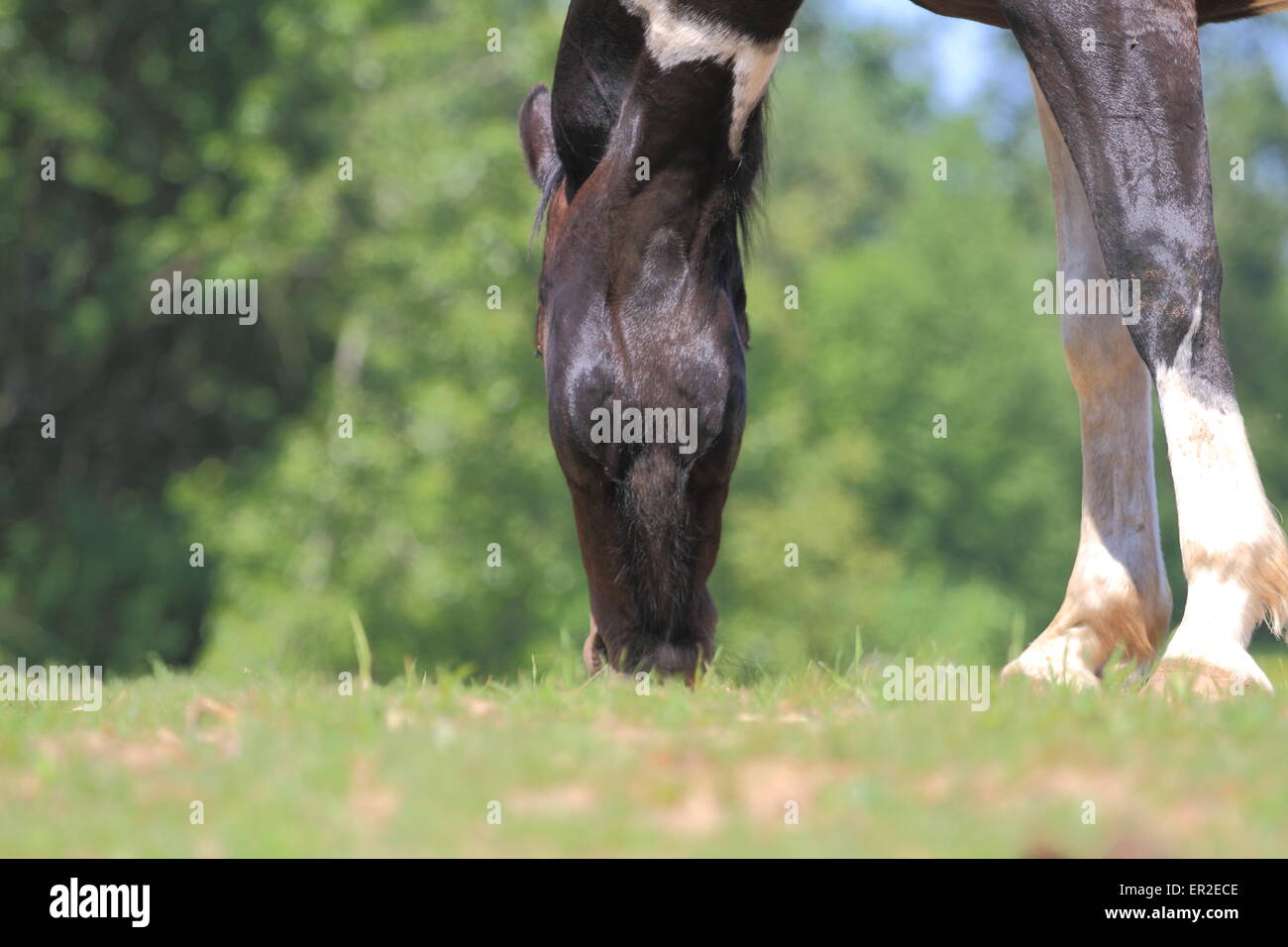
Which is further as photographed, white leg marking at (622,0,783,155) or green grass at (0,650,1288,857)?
white leg marking at (622,0,783,155)

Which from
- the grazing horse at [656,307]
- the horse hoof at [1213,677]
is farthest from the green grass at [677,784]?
the grazing horse at [656,307]

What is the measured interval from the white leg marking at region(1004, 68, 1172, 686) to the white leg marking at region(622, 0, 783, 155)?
0.84 meters

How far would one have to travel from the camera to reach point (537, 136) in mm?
5289

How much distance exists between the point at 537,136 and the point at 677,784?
3108mm

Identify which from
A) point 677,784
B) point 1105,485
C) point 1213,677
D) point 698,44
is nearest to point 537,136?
point 698,44

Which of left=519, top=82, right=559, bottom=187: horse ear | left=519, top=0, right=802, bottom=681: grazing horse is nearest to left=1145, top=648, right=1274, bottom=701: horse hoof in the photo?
left=519, top=0, right=802, bottom=681: grazing horse

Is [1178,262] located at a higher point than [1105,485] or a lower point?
higher

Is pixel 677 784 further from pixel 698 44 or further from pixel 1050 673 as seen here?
pixel 698 44

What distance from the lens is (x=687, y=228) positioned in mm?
4582

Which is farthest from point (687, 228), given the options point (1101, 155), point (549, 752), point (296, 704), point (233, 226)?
point (233, 226)

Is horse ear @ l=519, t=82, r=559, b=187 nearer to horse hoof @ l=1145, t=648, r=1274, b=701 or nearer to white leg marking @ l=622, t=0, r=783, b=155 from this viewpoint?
white leg marking @ l=622, t=0, r=783, b=155

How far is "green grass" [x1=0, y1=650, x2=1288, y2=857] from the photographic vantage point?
2459 millimetres

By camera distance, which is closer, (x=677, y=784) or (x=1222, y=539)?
Answer: (x=677, y=784)
